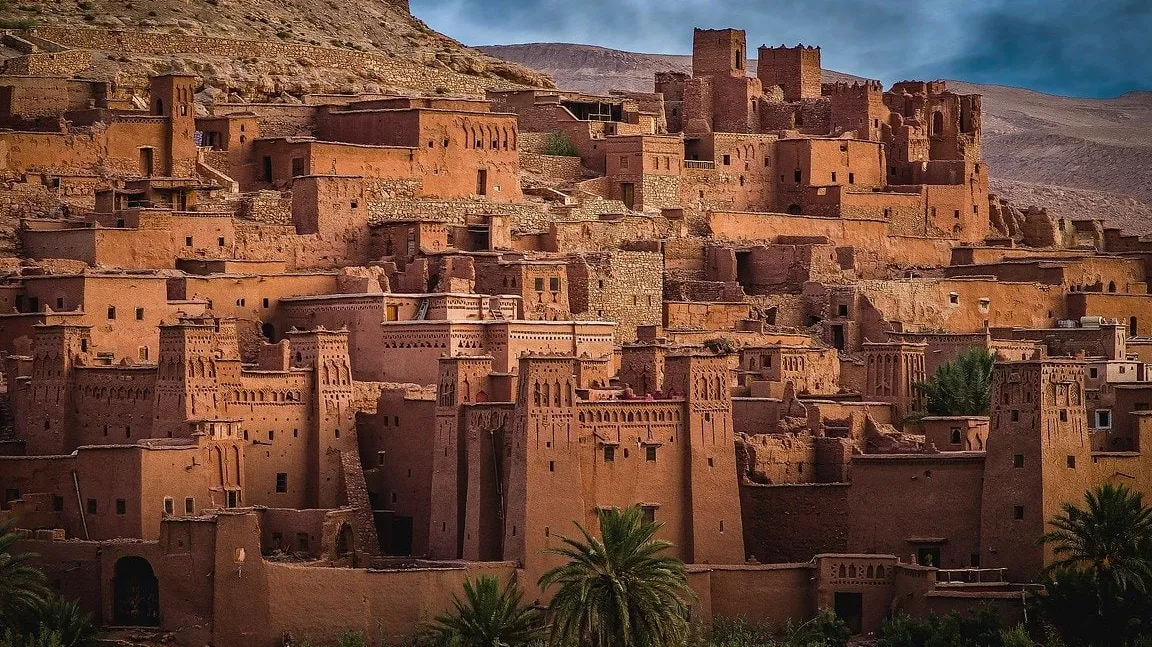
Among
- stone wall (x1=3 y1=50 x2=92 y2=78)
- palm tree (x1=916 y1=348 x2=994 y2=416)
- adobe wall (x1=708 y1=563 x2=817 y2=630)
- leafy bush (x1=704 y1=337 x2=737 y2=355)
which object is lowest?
adobe wall (x1=708 y1=563 x2=817 y2=630)

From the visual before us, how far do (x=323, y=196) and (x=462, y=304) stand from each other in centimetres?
486

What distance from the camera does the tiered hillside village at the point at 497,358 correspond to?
39094mm

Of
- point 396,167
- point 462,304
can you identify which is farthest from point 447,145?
point 462,304

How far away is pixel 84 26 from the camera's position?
55656mm

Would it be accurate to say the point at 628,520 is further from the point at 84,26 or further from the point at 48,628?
the point at 84,26

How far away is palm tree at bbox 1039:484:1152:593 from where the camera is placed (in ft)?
125

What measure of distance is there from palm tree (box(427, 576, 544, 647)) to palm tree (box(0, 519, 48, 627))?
5378mm

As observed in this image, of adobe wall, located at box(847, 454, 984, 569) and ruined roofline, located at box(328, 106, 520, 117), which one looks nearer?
adobe wall, located at box(847, 454, 984, 569)

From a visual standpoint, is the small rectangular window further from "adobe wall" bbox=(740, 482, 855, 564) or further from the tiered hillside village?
"adobe wall" bbox=(740, 482, 855, 564)

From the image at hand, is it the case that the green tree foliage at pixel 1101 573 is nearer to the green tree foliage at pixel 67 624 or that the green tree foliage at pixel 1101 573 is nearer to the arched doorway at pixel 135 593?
the arched doorway at pixel 135 593

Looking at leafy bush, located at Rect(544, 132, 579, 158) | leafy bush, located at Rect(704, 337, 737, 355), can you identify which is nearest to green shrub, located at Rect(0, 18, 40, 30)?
leafy bush, located at Rect(544, 132, 579, 158)

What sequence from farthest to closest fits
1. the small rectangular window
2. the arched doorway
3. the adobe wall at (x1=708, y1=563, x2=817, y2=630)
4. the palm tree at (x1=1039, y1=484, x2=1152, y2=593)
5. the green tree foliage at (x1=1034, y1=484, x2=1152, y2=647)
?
the small rectangular window → the adobe wall at (x1=708, y1=563, x2=817, y2=630) → the arched doorway → the palm tree at (x1=1039, y1=484, x2=1152, y2=593) → the green tree foliage at (x1=1034, y1=484, x2=1152, y2=647)

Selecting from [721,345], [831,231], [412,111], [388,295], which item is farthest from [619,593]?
[831,231]

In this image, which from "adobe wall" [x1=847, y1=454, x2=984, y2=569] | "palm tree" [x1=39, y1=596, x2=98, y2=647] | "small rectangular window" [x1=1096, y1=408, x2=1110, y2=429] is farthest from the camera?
"small rectangular window" [x1=1096, y1=408, x2=1110, y2=429]
